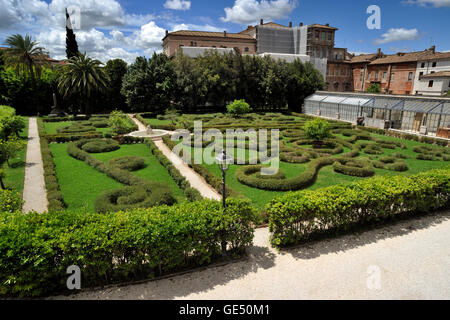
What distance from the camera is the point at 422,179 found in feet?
37.4

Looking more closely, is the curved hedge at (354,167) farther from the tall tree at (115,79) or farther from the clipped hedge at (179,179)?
the tall tree at (115,79)

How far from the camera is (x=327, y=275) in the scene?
7734mm

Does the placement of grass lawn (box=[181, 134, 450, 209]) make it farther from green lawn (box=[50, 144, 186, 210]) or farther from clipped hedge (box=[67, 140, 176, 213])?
clipped hedge (box=[67, 140, 176, 213])

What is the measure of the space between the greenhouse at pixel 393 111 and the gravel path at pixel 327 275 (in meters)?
22.8

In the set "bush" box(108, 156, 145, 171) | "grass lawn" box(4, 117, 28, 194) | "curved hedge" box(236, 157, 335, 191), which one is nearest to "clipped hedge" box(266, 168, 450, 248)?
"curved hedge" box(236, 157, 335, 191)

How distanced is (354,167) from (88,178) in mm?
15120

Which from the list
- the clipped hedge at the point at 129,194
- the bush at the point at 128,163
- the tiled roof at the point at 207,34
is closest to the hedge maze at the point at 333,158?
the clipped hedge at the point at 129,194

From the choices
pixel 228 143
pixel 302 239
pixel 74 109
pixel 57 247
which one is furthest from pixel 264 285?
pixel 74 109

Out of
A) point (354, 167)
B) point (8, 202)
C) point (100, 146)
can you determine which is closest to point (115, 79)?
point (100, 146)

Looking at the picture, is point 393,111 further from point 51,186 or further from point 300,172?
point 51,186

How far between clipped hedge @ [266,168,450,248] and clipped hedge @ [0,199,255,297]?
126cm

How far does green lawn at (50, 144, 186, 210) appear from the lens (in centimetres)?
1289

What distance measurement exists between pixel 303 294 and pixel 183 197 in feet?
24.1

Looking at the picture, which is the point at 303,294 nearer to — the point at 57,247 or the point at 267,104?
the point at 57,247
